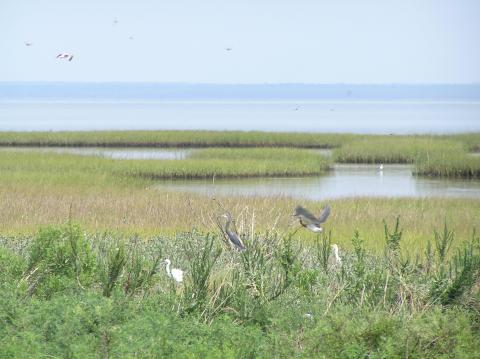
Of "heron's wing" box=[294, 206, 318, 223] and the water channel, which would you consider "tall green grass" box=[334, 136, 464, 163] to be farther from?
"heron's wing" box=[294, 206, 318, 223]

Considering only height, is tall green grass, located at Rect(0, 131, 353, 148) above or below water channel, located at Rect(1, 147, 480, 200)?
above

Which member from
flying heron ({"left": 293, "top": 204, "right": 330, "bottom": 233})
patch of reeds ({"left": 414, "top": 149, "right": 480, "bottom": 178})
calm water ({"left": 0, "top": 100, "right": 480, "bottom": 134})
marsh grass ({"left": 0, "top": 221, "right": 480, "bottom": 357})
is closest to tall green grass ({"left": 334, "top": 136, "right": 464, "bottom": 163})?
patch of reeds ({"left": 414, "top": 149, "right": 480, "bottom": 178})

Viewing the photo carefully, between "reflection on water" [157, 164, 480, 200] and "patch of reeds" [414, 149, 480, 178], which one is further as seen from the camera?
"patch of reeds" [414, 149, 480, 178]

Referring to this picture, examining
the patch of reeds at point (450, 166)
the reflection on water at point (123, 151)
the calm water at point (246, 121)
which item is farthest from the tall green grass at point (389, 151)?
the calm water at point (246, 121)

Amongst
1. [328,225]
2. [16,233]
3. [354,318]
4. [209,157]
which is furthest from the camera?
[209,157]

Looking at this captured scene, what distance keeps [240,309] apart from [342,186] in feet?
63.0

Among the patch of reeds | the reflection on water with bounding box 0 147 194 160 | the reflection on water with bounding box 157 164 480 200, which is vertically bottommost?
the reflection on water with bounding box 157 164 480 200

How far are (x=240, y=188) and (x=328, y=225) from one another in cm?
931

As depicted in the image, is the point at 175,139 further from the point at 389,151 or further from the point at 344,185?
the point at 344,185

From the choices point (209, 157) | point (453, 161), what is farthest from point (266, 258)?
point (209, 157)

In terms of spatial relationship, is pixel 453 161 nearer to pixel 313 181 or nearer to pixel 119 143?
pixel 313 181

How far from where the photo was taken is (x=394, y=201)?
65.9ft

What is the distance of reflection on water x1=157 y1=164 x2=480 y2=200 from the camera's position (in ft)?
80.5

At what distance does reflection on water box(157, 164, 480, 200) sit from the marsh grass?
47.3 feet
